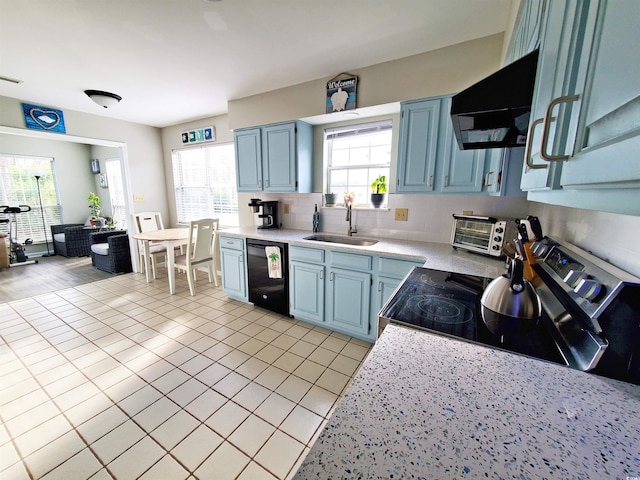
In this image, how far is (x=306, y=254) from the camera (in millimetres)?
2562

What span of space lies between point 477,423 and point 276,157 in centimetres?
289

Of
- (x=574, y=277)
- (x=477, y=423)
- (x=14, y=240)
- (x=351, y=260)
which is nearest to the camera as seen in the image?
(x=477, y=423)

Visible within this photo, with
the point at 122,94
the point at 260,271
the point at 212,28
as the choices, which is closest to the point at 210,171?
the point at 122,94

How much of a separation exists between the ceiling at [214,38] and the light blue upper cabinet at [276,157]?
19.1 inches

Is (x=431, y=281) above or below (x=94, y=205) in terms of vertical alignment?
below

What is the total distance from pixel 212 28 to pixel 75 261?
18.9 ft

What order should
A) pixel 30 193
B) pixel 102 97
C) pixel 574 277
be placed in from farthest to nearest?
pixel 30 193, pixel 102 97, pixel 574 277

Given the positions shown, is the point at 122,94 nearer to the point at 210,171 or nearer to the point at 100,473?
the point at 210,171

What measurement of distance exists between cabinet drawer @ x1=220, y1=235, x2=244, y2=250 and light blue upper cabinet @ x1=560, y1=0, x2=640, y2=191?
289 centimetres

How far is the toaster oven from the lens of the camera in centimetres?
181

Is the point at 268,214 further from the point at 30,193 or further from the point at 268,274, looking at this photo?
the point at 30,193

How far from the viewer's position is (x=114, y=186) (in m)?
6.14

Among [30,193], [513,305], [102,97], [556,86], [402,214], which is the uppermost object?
[102,97]

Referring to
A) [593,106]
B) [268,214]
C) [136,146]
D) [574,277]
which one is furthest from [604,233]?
[136,146]
